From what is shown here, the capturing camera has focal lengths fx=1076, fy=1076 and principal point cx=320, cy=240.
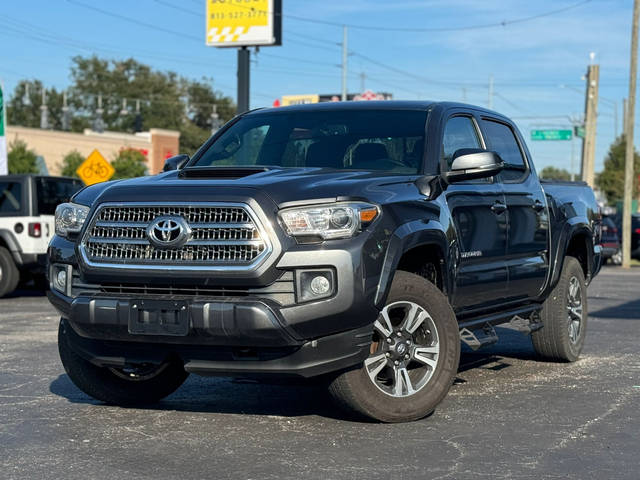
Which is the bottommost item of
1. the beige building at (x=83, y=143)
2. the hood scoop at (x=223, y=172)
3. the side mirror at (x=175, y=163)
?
the hood scoop at (x=223, y=172)

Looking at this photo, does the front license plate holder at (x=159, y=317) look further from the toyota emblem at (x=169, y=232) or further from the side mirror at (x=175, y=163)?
the side mirror at (x=175, y=163)

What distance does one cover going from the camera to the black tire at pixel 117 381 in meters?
6.53

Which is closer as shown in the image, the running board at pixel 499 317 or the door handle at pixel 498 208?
the running board at pixel 499 317

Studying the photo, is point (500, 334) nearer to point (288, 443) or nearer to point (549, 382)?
point (549, 382)

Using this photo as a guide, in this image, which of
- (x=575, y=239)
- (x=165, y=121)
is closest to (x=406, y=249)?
(x=575, y=239)

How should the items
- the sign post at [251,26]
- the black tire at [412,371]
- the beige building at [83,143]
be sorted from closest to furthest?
the black tire at [412,371], the sign post at [251,26], the beige building at [83,143]

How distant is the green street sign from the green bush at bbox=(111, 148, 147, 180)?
89.9 ft

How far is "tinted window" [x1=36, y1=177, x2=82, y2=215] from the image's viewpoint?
1646cm

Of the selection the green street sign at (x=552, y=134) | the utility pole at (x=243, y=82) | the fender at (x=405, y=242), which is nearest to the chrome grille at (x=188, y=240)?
the fender at (x=405, y=242)

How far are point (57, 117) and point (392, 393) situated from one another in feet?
385

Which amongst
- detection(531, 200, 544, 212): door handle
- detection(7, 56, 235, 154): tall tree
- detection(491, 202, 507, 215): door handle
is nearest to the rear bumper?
detection(491, 202, 507, 215): door handle

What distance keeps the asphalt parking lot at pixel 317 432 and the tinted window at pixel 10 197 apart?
8.19m

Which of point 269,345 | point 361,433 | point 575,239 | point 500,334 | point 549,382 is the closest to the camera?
point 269,345

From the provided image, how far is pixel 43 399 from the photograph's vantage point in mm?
6949
